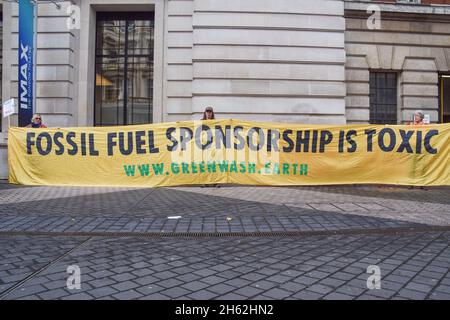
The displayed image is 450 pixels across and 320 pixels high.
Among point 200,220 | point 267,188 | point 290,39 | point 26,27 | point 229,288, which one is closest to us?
point 229,288

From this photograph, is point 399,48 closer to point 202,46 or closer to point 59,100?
point 202,46

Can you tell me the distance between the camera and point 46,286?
3.54m

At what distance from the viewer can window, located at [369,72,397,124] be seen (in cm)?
1502

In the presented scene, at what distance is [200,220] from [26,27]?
1019cm

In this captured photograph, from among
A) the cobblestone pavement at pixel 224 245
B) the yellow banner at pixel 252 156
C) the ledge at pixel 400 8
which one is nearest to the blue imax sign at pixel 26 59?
the yellow banner at pixel 252 156

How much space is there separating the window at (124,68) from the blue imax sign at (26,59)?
2625 mm

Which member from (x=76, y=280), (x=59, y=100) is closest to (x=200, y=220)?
(x=76, y=280)

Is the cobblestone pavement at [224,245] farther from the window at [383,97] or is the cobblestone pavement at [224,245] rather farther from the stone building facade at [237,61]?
the window at [383,97]

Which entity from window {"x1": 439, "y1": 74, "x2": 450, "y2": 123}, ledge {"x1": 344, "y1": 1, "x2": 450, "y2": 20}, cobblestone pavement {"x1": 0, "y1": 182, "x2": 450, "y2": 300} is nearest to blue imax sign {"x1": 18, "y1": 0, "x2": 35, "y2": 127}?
cobblestone pavement {"x1": 0, "y1": 182, "x2": 450, "y2": 300}

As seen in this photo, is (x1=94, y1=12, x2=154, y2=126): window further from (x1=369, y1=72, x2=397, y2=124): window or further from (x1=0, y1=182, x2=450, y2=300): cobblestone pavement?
(x1=369, y1=72, x2=397, y2=124): window

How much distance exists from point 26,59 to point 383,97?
12854mm

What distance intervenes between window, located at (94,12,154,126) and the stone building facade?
4 centimetres

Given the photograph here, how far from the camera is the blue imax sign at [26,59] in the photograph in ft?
41.3

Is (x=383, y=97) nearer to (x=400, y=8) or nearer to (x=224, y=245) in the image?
(x=400, y=8)
